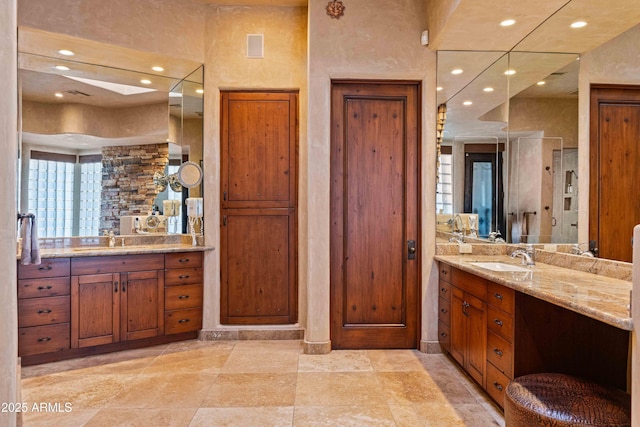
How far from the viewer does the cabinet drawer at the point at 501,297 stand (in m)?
2.28

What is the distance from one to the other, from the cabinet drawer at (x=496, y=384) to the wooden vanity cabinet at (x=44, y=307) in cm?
329

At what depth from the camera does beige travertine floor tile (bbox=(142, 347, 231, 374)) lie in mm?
3143

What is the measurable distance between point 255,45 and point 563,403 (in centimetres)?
378

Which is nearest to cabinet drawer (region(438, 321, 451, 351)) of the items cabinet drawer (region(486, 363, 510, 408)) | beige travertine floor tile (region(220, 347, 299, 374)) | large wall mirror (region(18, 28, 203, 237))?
cabinet drawer (region(486, 363, 510, 408))

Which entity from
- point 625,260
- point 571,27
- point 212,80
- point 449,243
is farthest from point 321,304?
point 571,27

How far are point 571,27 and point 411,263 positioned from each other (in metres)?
2.18

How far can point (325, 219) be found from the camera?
352cm

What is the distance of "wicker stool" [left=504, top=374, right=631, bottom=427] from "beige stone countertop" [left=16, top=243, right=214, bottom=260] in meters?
2.96

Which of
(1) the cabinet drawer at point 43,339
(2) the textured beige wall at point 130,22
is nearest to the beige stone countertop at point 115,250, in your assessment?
(1) the cabinet drawer at point 43,339

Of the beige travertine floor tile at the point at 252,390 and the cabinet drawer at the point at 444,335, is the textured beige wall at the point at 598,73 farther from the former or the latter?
the beige travertine floor tile at the point at 252,390

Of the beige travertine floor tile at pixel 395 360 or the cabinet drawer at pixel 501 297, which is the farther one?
the beige travertine floor tile at pixel 395 360

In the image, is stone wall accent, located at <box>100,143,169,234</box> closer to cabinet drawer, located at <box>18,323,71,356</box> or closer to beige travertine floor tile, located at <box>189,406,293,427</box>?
cabinet drawer, located at <box>18,323,71,356</box>

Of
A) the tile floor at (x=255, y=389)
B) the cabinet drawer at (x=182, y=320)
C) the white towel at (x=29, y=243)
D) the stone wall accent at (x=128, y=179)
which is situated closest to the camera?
the tile floor at (x=255, y=389)

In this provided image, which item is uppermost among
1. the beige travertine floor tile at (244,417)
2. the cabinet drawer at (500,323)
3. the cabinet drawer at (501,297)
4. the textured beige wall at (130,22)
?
the textured beige wall at (130,22)
